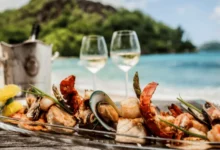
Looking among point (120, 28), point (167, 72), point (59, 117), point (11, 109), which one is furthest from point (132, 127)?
point (120, 28)

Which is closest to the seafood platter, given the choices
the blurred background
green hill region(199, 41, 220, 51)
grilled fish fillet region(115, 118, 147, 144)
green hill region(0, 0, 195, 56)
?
grilled fish fillet region(115, 118, 147, 144)

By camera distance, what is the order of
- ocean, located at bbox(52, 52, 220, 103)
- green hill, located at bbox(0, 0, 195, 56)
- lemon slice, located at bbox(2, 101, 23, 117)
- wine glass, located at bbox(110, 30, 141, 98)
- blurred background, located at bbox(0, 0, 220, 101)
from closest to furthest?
lemon slice, located at bbox(2, 101, 23, 117) → wine glass, located at bbox(110, 30, 141, 98) → ocean, located at bbox(52, 52, 220, 103) → blurred background, located at bbox(0, 0, 220, 101) → green hill, located at bbox(0, 0, 195, 56)

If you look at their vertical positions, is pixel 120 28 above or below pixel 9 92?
above

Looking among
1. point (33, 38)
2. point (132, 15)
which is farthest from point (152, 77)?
point (33, 38)

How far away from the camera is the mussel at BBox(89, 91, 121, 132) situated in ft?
2.06

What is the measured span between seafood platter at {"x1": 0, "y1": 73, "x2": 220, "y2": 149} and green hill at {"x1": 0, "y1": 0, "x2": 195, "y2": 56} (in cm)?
889

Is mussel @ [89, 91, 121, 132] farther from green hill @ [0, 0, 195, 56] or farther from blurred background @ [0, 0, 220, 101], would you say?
green hill @ [0, 0, 195, 56]

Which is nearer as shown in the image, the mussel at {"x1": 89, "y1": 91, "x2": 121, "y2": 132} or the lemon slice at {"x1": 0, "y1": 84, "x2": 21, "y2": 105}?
the mussel at {"x1": 89, "y1": 91, "x2": 121, "y2": 132}

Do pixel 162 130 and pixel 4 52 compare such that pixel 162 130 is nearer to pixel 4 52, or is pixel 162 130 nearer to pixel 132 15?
pixel 4 52

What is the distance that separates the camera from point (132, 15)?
11.2 meters

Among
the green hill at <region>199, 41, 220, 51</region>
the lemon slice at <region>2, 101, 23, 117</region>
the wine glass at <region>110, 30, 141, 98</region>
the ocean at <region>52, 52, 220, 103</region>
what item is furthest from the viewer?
the green hill at <region>199, 41, 220, 51</region>

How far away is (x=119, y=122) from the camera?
60cm

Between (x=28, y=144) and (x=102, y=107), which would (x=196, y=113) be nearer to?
(x=102, y=107)

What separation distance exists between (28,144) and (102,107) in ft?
0.54
